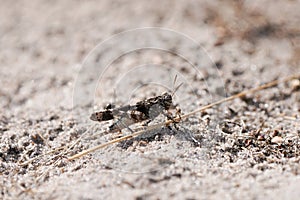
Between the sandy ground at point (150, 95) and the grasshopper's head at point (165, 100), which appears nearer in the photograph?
the sandy ground at point (150, 95)

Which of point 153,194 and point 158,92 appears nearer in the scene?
point 153,194

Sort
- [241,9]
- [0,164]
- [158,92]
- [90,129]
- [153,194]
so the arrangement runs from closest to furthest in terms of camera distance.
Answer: [153,194] → [0,164] → [90,129] → [158,92] → [241,9]

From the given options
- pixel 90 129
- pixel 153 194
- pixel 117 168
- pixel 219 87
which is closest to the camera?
pixel 153 194

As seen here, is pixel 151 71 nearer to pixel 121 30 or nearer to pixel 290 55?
pixel 121 30

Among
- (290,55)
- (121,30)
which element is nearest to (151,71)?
(121,30)

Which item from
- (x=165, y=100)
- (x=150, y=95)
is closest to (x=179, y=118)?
(x=165, y=100)

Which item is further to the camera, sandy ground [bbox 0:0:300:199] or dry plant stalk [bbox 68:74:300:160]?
dry plant stalk [bbox 68:74:300:160]

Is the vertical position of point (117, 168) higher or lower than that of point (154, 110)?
lower

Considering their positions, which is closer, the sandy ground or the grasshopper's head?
the sandy ground
